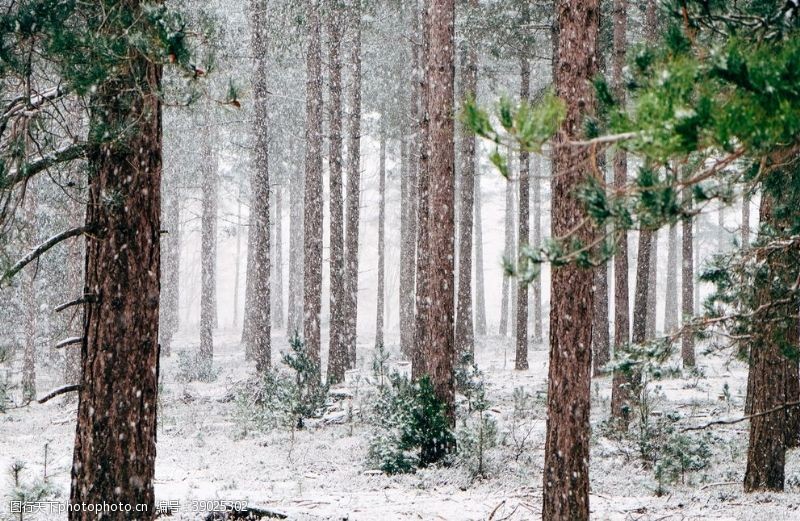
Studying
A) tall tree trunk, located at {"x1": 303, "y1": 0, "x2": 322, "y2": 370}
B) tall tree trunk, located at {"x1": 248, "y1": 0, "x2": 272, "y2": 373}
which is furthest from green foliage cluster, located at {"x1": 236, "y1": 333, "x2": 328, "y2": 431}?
tall tree trunk, located at {"x1": 248, "y1": 0, "x2": 272, "y2": 373}

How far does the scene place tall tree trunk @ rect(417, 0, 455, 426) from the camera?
947cm

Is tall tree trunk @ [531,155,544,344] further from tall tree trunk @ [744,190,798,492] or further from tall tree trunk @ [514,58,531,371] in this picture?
tall tree trunk @ [744,190,798,492]

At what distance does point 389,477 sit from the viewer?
875cm

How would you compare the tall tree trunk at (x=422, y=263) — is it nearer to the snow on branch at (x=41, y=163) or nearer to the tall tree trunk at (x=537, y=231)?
the snow on branch at (x=41, y=163)

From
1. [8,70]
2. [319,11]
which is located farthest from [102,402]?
[319,11]

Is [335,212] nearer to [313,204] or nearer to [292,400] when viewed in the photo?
[313,204]

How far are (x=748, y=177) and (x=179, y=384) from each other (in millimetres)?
16460

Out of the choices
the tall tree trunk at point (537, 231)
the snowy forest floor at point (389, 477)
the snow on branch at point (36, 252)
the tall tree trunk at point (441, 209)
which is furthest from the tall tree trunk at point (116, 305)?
the tall tree trunk at point (537, 231)

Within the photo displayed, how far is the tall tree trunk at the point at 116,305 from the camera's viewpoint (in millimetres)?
4934

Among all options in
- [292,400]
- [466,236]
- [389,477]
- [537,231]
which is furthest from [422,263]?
[537,231]

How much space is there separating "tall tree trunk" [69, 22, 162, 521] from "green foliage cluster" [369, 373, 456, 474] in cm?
452

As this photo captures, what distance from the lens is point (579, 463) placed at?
5.92m

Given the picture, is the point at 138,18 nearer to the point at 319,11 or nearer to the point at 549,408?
the point at 549,408

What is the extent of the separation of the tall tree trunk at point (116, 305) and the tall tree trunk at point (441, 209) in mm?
5072
